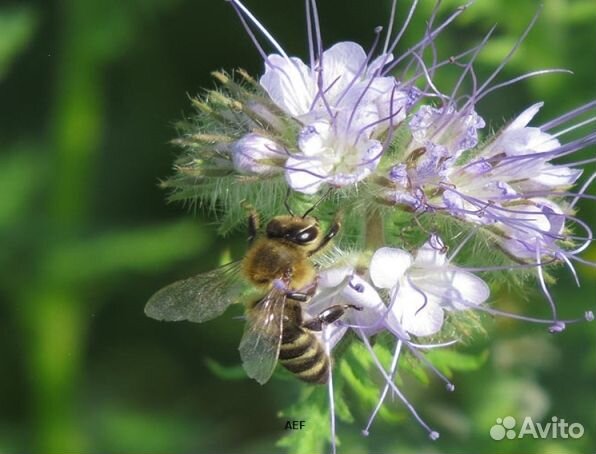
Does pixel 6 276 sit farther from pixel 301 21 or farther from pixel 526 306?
pixel 526 306

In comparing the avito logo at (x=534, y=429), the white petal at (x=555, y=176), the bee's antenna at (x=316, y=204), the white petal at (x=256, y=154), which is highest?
the white petal at (x=256, y=154)

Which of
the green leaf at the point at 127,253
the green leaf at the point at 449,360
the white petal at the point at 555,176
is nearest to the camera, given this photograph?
the white petal at the point at 555,176

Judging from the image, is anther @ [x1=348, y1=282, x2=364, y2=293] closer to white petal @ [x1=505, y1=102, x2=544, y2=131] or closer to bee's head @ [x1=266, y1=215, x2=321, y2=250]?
bee's head @ [x1=266, y1=215, x2=321, y2=250]

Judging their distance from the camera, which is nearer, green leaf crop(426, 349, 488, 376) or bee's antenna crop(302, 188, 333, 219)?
bee's antenna crop(302, 188, 333, 219)

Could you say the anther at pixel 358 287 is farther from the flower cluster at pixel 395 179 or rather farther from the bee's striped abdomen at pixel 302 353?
the bee's striped abdomen at pixel 302 353

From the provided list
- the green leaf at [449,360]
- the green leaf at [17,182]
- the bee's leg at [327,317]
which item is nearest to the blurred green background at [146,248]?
the green leaf at [17,182]

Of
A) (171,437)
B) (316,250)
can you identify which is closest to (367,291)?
(316,250)

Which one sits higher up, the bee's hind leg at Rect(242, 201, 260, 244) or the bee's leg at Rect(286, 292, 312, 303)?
the bee's hind leg at Rect(242, 201, 260, 244)

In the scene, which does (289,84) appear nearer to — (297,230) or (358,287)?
(297,230)

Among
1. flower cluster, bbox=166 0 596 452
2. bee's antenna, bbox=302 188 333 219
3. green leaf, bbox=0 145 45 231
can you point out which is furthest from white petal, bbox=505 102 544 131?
green leaf, bbox=0 145 45 231
